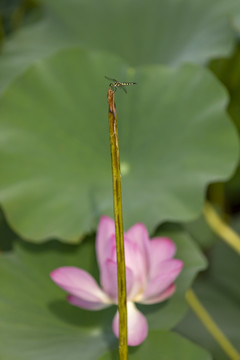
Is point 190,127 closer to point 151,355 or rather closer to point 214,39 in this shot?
point 214,39

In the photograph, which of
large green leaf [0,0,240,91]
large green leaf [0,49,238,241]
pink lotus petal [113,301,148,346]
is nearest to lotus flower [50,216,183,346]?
pink lotus petal [113,301,148,346]

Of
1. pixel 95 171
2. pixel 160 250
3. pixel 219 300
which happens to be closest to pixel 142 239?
pixel 160 250

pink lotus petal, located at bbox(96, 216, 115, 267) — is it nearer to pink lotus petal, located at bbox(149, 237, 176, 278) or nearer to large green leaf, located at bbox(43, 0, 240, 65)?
pink lotus petal, located at bbox(149, 237, 176, 278)

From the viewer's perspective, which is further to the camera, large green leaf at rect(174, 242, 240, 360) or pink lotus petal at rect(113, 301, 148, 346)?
large green leaf at rect(174, 242, 240, 360)

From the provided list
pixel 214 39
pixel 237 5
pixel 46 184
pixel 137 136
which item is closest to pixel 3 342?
pixel 46 184

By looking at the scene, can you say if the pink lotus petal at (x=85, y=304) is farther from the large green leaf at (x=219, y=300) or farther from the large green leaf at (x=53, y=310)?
the large green leaf at (x=219, y=300)

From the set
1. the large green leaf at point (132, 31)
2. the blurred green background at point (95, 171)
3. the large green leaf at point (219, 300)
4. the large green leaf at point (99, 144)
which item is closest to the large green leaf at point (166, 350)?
the blurred green background at point (95, 171)
